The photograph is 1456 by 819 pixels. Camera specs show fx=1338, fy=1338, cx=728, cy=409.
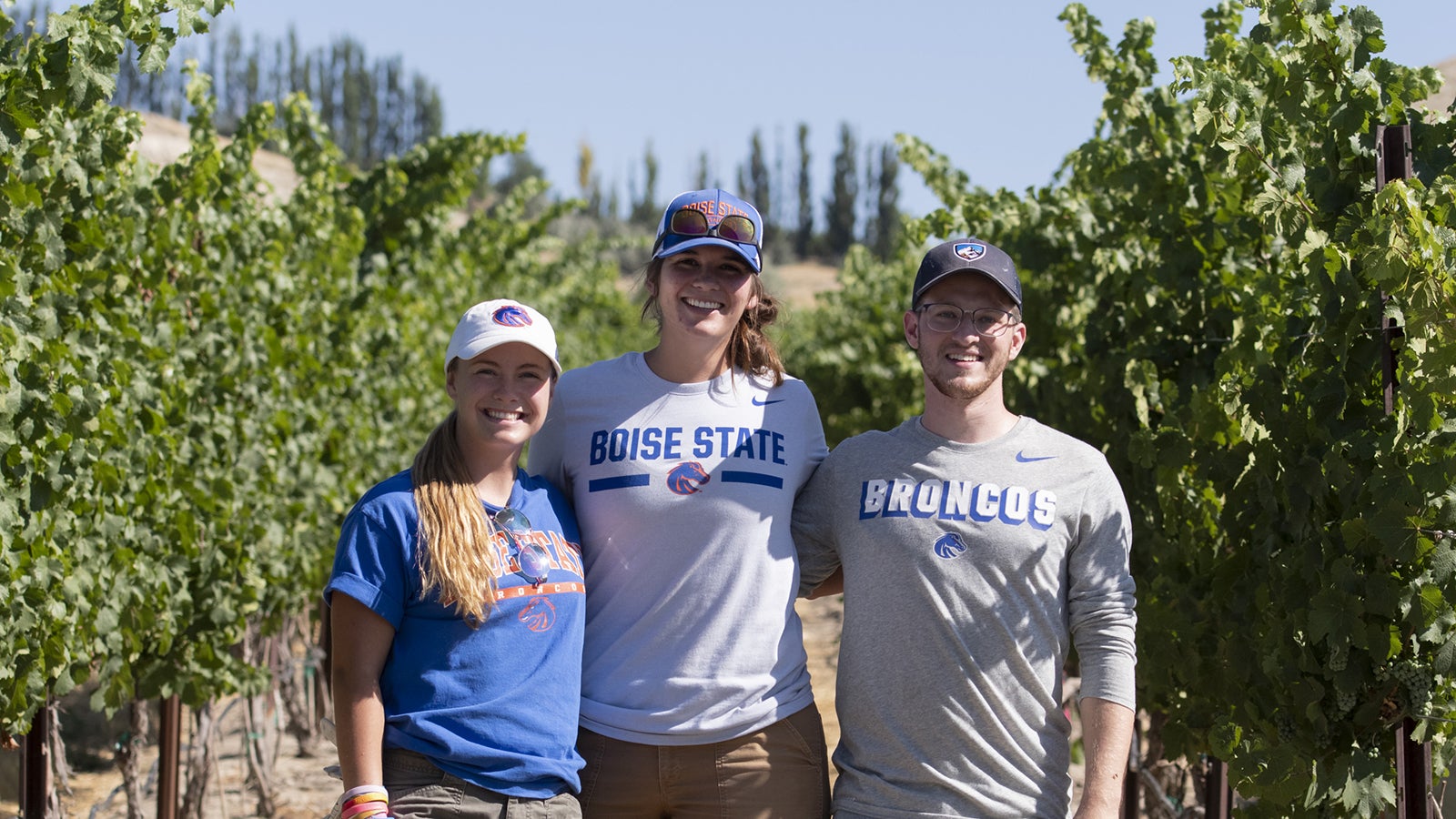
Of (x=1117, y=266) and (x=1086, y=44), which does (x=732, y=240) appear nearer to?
(x=1117, y=266)

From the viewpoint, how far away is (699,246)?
266cm

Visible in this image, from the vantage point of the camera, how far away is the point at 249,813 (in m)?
6.45

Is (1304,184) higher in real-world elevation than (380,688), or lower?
higher

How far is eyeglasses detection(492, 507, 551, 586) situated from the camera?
2.42 metres

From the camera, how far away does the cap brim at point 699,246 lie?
264 centimetres

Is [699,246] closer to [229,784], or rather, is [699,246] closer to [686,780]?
[686,780]

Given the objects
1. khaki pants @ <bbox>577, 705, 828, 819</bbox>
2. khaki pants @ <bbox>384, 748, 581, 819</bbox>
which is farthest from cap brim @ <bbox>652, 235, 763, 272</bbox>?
khaki pants @ <bbox>384, 748, 581, 819</bbox>

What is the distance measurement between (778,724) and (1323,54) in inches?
69.8

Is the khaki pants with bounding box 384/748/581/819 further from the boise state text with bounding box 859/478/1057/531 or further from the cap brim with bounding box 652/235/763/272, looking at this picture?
the cap brim with bounding box 652/235/763/272

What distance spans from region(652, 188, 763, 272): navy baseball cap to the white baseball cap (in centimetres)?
33

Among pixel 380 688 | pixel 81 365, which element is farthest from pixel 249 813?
pixel 380 688

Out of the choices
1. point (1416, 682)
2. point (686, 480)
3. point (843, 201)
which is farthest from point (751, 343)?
point (843, 201)

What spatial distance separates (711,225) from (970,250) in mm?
515

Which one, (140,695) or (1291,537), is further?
(140,695)
